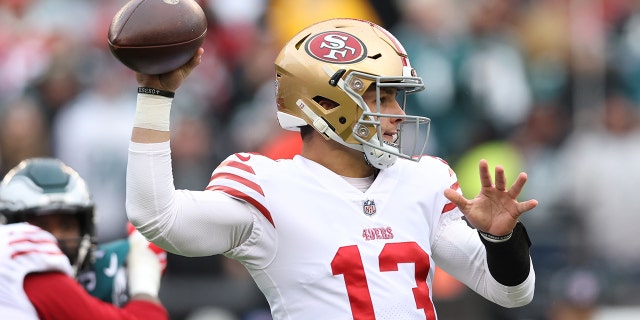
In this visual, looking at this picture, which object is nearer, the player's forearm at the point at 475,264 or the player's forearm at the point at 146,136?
the player's forearm at the point at 146,136

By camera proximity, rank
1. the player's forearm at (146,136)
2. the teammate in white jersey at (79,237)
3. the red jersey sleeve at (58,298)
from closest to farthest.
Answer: the player's forearm at (146,136) → the red jersey sleeve at (58,298) → the teammate in white jersey at (79,237)

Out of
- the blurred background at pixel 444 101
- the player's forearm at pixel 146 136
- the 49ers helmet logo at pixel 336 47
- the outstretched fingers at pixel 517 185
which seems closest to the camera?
the player's forearm at pixel 146 136

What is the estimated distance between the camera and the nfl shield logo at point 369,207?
3.82m

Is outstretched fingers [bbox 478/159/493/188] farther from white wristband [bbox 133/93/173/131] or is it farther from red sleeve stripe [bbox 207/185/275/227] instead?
white wristband [bbox 133/93/173/131]

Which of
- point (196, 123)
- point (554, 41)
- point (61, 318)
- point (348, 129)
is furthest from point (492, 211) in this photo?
point (554, 41)

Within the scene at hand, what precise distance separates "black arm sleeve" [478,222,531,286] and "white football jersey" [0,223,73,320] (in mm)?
1441

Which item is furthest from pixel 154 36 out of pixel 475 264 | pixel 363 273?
pixel 475 264

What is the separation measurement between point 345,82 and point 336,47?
0.15m

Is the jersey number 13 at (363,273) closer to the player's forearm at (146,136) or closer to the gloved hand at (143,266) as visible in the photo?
the player's forearm at (146,136)

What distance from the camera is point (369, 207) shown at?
3826mm

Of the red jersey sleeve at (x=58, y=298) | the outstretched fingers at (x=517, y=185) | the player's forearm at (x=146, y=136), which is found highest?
the player's forearm at (x=146, y=136)

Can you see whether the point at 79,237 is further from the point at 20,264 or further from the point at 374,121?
the point at 374,121

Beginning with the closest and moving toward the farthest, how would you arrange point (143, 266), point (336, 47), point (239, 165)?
point (239, 165) → point (336, 47) → point (143, 266)

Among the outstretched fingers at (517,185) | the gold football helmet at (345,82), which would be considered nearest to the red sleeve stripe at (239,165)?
the gold football helmet at (345,82)
